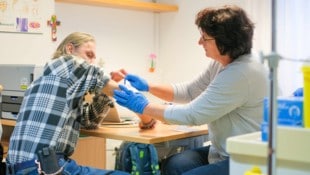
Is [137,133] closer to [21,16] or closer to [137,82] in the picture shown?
[137,82]

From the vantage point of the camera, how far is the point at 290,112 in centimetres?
119

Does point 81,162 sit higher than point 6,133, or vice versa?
point 6,133

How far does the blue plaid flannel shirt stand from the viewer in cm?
205

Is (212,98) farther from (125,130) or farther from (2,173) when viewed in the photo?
(2,173)

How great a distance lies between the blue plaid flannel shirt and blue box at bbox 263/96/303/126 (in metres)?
1.13

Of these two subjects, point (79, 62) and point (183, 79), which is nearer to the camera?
point (79, 62)

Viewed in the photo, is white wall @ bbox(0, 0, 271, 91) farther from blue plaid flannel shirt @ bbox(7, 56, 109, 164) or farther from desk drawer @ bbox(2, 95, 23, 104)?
blue plaid flannel shirt @ bbox(7, 56, 109, 164)

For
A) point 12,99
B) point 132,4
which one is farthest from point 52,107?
point 132,4

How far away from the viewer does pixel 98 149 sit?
3186 mm

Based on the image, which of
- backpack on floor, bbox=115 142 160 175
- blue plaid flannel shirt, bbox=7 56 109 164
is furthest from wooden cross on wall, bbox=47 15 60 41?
blue plaid flannel shirt, bbox=7 56 109 164

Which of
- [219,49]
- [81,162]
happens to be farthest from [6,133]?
[219,49]

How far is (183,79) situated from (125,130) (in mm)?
2284

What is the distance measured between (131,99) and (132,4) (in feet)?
6.90

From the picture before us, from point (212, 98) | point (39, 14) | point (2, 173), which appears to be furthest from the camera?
point (39, 14)
